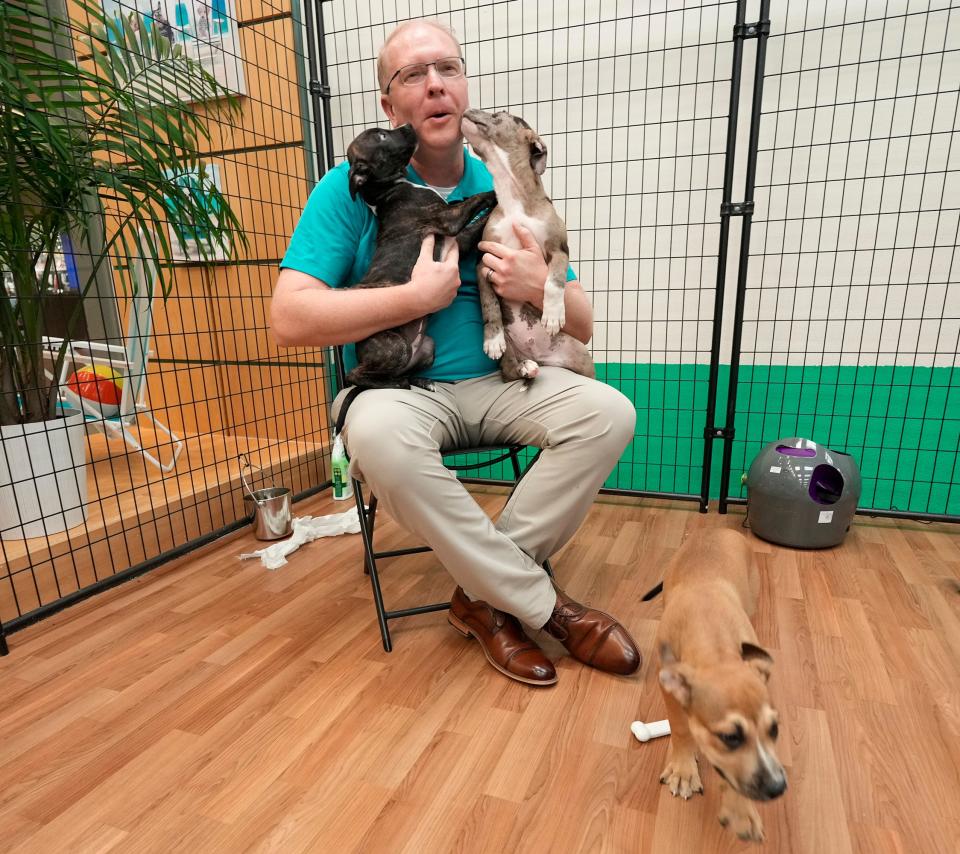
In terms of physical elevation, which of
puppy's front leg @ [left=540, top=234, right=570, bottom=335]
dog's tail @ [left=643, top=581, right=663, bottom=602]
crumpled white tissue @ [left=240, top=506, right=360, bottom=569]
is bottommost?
crumpled white tissue @ [left=240, top=506, right=360, bottom=569]

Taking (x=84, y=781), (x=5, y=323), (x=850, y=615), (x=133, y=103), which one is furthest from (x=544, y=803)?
(x=133, y=103)

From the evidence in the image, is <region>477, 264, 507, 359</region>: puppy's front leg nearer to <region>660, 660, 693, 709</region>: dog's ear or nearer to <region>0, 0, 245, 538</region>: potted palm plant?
<region>660, 660, 693, 709</region>: dog's ear

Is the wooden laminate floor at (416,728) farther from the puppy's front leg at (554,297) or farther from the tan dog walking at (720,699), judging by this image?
the puppy's front leg at (554,297)

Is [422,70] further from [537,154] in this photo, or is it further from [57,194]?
[57,194]

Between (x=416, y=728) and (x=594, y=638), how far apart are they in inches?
19.1

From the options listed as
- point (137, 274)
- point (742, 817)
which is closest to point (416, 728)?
point (742, 817)

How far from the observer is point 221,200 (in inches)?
83.7

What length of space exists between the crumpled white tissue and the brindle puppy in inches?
34.1

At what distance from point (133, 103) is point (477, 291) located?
1.29 meters

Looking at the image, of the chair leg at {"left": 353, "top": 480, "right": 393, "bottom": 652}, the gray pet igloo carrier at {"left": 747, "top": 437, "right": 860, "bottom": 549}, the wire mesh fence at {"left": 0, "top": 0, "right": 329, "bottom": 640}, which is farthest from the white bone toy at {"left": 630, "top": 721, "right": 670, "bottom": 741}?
the wire mesh fence at {"left": 0, "top": 0, "right": 329, "bottom": 640}

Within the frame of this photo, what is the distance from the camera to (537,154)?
5.28 feet

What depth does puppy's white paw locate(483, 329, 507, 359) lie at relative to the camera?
1654 millimetres

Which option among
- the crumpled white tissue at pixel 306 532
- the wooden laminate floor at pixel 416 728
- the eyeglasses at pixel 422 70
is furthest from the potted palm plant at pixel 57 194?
the eyeglasses at pixel 422 70

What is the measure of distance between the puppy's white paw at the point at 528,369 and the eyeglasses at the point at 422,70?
0.79 m
